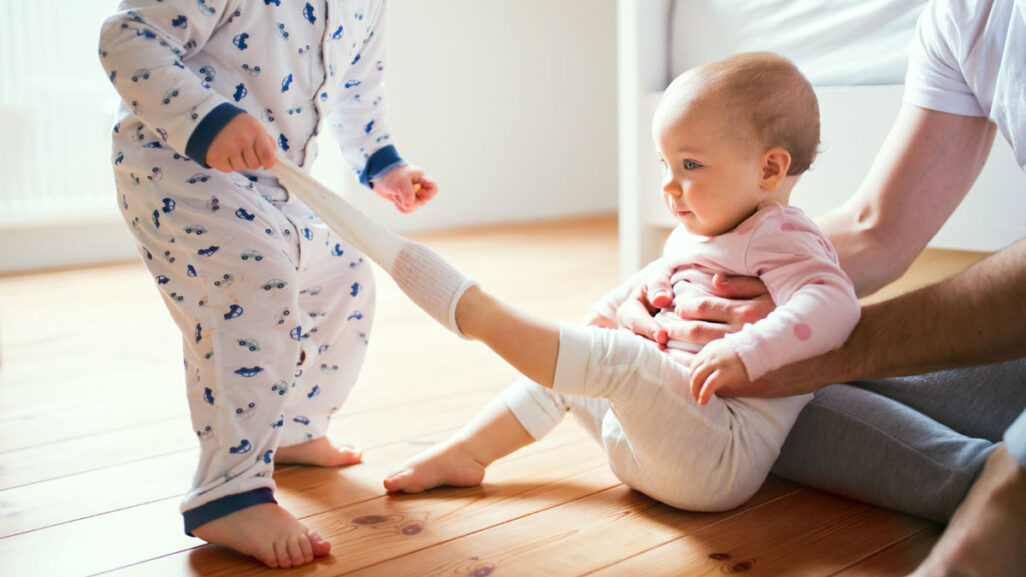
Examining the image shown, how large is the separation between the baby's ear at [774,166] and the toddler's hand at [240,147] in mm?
492

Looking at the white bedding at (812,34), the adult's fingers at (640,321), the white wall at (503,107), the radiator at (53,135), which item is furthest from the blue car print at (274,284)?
the white wall at (503,107)

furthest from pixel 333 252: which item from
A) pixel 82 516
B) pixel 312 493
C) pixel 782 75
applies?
pixel 782 75

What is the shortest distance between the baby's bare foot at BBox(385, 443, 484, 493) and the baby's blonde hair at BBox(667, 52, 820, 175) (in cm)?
47

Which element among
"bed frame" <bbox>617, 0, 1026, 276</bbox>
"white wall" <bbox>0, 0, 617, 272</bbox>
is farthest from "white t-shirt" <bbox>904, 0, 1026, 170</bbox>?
"white wall" <bbox>0, 0, 617, 272</bbox>

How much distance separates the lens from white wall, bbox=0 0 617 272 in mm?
2631

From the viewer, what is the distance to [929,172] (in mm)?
1168

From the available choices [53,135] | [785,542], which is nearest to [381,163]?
[785,542]

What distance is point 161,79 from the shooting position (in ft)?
2.86

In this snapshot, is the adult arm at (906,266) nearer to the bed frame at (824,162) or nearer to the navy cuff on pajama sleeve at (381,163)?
the bed frame at (824,162)

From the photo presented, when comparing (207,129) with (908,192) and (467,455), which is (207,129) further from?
(908,192)

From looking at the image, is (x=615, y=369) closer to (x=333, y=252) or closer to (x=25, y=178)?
(x=333, y=252)

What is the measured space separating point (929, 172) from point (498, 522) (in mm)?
679

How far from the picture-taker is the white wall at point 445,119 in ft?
8.63

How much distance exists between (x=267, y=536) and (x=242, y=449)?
0.09m
